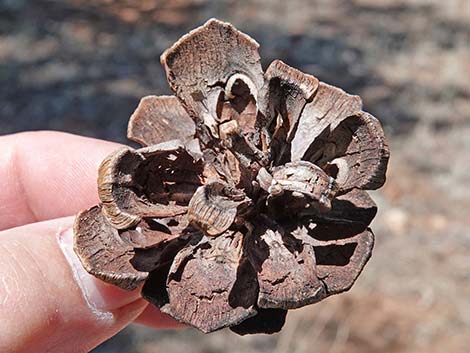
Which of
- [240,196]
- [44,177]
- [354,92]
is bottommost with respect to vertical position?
[354,92]

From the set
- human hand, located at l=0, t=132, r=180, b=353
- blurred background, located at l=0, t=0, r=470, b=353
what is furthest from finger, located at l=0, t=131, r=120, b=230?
blurred background, located at l=0, t=0, r=470, b=353

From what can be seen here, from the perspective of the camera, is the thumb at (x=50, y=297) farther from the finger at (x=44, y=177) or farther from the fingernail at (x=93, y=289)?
the finger at (x=44, y=177)

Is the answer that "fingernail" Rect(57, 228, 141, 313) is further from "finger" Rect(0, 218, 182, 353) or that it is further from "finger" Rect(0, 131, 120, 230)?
"finger" Rect(0, 131, 120, 230)

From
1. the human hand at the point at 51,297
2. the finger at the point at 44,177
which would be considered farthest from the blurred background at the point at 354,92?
the human hand at the point at 51,297

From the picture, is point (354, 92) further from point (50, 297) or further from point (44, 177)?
point (50, 297)

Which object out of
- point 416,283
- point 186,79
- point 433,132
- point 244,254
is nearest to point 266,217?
point 244,254

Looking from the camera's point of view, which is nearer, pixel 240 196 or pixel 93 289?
pixel 240 196

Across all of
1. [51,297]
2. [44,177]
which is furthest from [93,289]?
[44,177]
